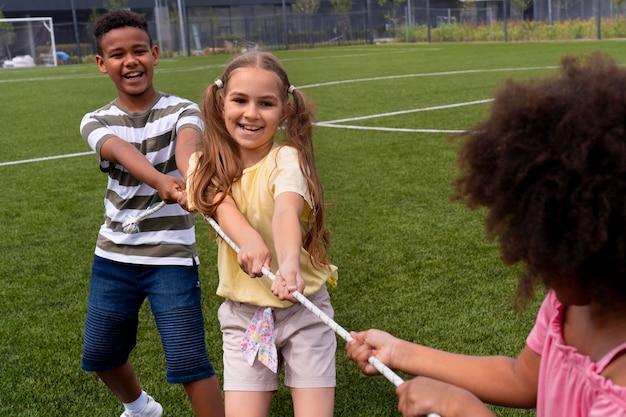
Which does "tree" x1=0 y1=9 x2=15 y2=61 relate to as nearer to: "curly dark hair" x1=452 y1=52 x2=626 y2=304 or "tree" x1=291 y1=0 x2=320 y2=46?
"tree" x1=291 y1=0 x2=320 y2=46

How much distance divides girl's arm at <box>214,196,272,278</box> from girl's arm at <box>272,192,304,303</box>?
5 centimetres

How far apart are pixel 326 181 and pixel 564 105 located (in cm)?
608

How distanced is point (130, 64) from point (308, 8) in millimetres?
45014

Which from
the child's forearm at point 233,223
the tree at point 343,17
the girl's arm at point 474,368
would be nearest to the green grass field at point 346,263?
the girl's arm at point 474,368

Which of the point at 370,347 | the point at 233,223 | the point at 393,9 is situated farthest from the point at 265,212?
the point at 393,9

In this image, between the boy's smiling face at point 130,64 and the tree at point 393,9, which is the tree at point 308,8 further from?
the boy's smiling face at point 130,64

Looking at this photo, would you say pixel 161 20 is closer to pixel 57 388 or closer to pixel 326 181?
pixel 326 181

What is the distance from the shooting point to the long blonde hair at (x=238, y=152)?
286cm

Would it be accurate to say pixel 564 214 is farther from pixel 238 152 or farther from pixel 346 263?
pixel 346 263

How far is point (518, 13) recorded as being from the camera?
44.2m

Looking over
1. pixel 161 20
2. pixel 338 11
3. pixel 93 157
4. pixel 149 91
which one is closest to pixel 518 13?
pixel 338 11

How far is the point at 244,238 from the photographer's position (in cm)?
263

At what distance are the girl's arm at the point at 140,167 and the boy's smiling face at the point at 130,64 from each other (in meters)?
0.31

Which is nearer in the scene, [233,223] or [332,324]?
[332,324]
